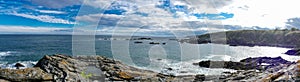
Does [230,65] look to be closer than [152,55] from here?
Yes

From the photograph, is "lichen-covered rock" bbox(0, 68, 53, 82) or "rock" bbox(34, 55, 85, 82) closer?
"lichen-covered rock" bbox(0, 68, 53, 82)

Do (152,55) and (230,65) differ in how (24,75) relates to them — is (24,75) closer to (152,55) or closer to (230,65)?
(230,65)

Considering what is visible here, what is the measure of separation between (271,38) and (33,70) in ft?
590

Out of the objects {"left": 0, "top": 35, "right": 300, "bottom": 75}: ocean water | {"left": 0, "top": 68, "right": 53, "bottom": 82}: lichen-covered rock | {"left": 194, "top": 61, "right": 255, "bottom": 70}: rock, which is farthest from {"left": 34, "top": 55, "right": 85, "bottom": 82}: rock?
{"left": 194, "top": 61, "right": 255, "bottom": 70}: rock

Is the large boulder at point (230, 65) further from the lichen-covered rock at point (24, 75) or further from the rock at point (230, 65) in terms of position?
the lichen-covered rock at point (24, 75)

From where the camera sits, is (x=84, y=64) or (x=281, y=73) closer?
(x=281, y=73)

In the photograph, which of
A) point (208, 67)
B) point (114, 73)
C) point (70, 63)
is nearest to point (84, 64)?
point (70, 63)

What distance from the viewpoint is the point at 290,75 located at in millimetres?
9484

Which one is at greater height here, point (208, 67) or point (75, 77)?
point (75, 77)

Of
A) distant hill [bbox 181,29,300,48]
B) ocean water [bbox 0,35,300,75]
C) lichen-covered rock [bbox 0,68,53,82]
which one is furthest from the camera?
distant hill [bbox 181,29,300,48]

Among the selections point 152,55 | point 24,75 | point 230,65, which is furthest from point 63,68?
point 152,55

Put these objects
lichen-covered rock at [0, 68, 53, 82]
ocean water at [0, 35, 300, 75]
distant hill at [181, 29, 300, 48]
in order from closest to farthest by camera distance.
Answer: lichen-covered rock at [0, 68, 53, 82]
ocean water at [0, 35, 300, 75]
distant hill at [181, 29, 300, 48]

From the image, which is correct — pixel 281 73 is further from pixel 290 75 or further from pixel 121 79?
pixel 121 79

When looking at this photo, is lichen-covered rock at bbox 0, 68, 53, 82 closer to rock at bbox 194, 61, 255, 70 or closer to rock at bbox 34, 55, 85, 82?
rock at bbox 34, 55, 85, 82
